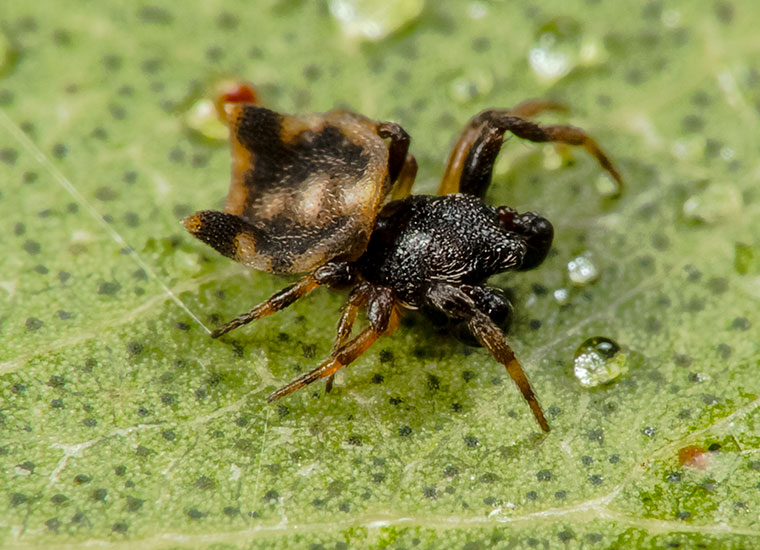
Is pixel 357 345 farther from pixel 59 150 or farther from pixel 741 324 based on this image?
pixel 59 150

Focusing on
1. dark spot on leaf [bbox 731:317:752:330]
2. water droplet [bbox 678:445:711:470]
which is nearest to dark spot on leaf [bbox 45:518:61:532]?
water droplet [bbox 678:445:711:470]

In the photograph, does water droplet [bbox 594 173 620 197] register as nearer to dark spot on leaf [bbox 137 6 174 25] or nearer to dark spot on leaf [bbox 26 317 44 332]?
dark spot on leaf [bbox 137 6 174 25]

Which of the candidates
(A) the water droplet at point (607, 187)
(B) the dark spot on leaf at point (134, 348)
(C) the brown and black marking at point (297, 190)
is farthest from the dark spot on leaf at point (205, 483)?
(A) the water droplet at point (607, 187)

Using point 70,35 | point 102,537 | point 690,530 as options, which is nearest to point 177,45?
point 70,35

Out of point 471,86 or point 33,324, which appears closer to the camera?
point 33,324

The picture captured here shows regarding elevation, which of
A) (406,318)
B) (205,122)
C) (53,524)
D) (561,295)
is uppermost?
(561,295)

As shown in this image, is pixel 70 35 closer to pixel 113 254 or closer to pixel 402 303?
pixel 113 254

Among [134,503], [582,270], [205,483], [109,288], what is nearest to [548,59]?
[582,270]
